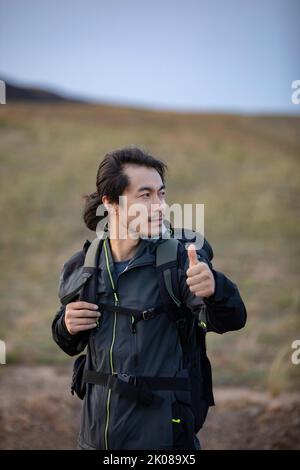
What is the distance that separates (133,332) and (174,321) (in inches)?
7.9

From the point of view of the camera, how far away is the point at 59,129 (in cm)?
2425

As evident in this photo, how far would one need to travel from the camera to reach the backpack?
2.65 meters

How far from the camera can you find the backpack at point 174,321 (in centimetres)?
265

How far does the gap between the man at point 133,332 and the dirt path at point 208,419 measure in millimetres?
3151

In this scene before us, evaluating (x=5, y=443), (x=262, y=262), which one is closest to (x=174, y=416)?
(x=5, y=443)

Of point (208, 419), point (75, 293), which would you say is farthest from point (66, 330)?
point (208, 419)

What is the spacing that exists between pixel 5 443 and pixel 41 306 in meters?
6.41

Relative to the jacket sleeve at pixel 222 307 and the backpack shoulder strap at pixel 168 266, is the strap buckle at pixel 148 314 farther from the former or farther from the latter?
the jacket sleeve at pixel 222 307

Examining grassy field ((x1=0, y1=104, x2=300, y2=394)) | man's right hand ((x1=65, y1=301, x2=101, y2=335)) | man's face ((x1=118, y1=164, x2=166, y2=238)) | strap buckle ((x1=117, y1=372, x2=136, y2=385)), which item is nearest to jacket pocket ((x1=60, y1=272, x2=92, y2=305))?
man's right hand ((x1=65, y1=301, x2=101, y2=335))

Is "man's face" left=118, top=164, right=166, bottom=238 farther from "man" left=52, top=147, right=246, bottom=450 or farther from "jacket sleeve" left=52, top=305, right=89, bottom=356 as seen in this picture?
"jacket sleeve" left=52, top=305, right=89, bottom=356

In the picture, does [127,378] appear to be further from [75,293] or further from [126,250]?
[126,250]

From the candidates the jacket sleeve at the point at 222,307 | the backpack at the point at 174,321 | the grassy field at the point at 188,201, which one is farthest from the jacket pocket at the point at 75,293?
the grassy field at the point at 188,201

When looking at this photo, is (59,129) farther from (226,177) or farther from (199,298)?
(199,298)

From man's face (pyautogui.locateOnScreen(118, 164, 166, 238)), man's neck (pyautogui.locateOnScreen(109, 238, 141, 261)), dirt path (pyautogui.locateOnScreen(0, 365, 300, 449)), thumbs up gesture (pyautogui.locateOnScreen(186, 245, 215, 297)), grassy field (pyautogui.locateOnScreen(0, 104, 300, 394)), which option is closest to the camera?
thumbs up gesture (pyautogui.locateOnScreen(186, 245, 215, 297))
